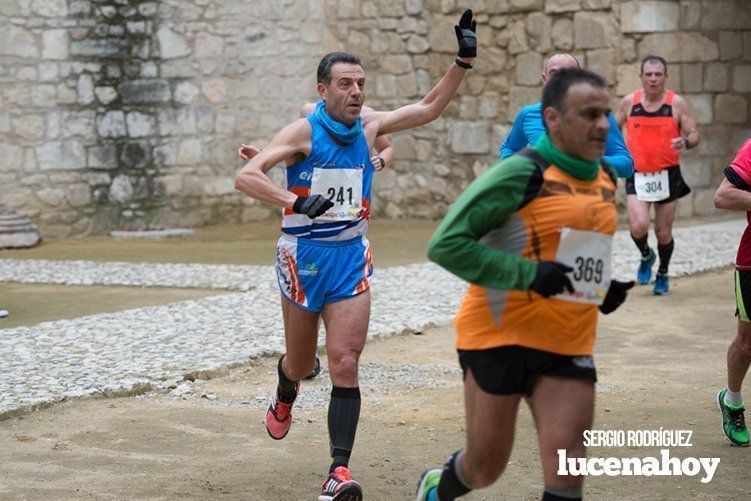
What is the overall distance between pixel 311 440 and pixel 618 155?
7.00 feet

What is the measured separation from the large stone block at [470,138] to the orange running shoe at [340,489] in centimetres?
1253

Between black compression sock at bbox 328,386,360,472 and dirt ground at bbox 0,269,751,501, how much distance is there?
0.24 meters

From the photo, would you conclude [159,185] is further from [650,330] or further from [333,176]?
[333,176]

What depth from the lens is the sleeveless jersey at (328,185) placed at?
5.42 m

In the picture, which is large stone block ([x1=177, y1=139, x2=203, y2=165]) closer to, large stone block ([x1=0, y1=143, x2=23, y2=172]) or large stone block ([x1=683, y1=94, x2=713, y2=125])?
large stone block ([x1=0, y1=143, x2=23, y2=172])

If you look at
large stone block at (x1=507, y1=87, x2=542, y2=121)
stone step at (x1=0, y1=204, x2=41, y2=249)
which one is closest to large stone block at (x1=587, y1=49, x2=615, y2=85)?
large stone block at (x1=507, y1=87, x2=542, y2=121)

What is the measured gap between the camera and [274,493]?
518 centimetres

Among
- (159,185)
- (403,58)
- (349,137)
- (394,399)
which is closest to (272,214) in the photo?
(159,185)

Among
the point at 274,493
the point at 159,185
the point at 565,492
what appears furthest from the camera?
the point at 159,185

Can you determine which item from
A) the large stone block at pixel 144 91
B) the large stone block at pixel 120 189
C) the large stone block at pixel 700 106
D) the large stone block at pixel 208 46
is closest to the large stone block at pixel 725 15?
the large stone block at pixel 700 106

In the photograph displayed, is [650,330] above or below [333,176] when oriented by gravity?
below

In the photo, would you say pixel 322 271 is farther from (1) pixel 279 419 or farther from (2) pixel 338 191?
(1) pixel 279 419

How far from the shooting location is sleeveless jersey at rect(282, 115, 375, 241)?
542cm

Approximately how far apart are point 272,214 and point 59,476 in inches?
487
